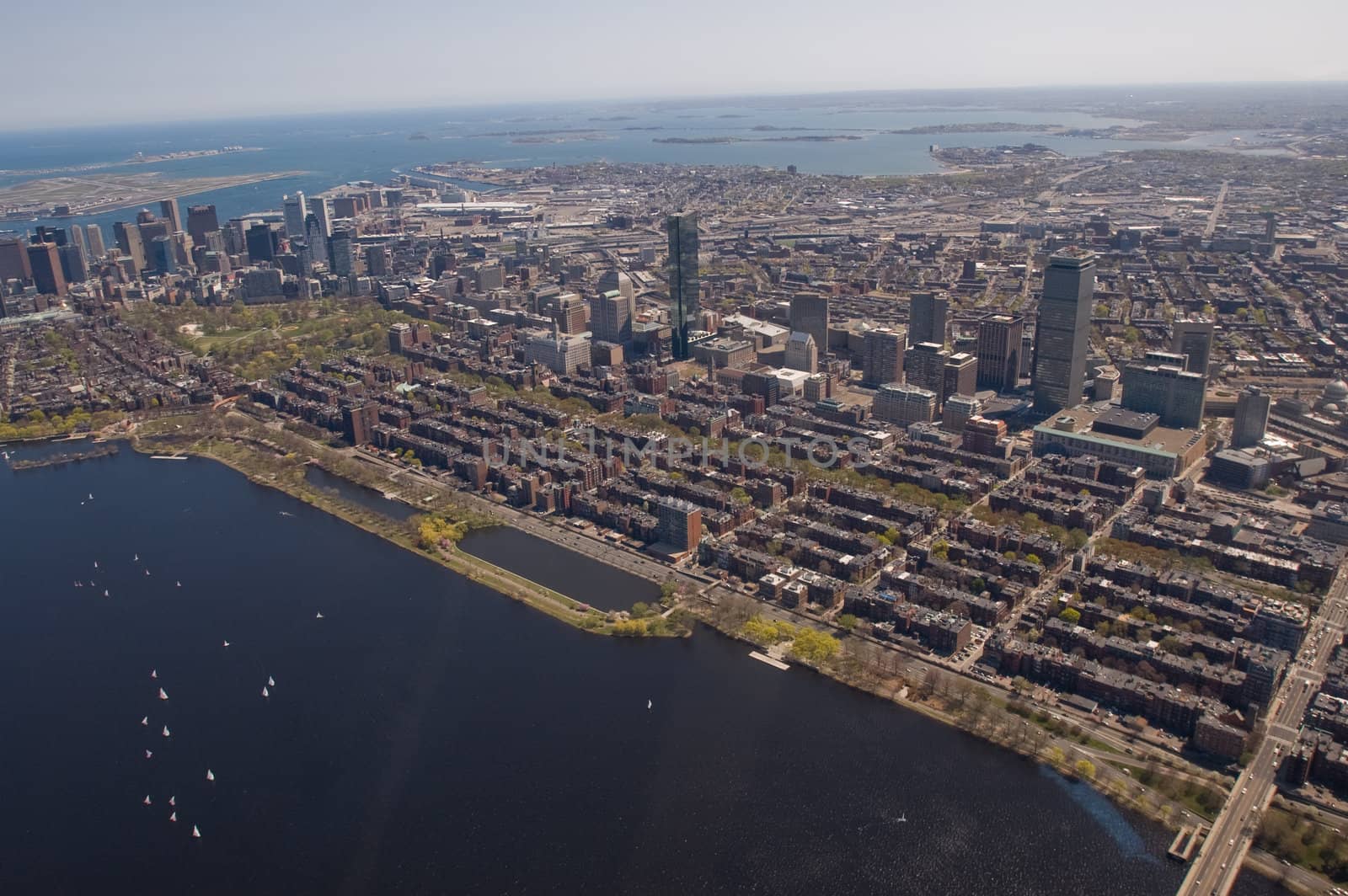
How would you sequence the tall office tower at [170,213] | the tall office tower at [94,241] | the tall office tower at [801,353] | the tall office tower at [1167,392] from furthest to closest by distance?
the tall office tower at [170,213] → the tall office tower at [94,241] → the tall office tower at [801,353] → the tall office tower at [1167,392]

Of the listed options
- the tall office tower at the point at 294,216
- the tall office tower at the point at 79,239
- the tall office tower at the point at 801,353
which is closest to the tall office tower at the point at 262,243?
the tall office tower at the point at 79,239

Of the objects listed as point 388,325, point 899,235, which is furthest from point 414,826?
point 899,235

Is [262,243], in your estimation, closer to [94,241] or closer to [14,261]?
[14,261]

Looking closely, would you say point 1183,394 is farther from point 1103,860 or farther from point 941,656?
point 1103,860

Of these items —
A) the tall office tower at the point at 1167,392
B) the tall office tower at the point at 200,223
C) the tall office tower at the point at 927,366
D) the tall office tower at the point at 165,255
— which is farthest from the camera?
the tall office tower at the point at 200,223

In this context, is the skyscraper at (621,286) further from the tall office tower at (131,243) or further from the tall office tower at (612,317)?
the tall office tower at (131,243)

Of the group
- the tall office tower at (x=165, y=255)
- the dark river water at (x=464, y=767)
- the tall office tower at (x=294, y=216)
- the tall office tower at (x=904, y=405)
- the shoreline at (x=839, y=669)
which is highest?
the tall office tower at (x=294, y=216)
